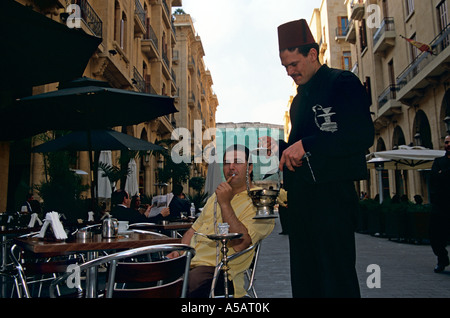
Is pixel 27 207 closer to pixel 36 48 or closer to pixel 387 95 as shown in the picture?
pixel 36 48

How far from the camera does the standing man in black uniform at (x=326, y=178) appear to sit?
5.51 ft

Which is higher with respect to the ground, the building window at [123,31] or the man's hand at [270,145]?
the building window at [123,31]

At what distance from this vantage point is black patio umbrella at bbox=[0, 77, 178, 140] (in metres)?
4.59

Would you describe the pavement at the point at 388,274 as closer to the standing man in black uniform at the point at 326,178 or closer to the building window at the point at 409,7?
the standing man in black uniform at the point at 326,178

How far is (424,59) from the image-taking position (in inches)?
709

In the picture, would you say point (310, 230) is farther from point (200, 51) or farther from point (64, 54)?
point (200, 51)

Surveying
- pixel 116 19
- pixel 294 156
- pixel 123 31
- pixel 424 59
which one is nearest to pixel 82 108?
pixel 294 156

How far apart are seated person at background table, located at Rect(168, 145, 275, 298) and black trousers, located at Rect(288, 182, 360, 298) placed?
2.60 feet

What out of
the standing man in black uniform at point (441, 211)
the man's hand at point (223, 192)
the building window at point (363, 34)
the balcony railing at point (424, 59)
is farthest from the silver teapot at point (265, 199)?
the building window at point (363, 34)

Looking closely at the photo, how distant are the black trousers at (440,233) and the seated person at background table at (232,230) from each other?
464 centimetres

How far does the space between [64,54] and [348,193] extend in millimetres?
2923

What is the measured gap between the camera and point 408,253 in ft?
29.1

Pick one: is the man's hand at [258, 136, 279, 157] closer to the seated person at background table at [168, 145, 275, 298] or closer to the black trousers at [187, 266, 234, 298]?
the seated person at background table at [168, 145, 275, 298]
